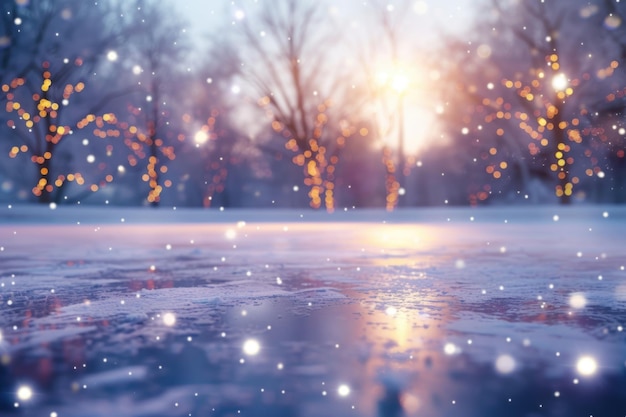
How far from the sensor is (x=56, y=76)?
2677cm

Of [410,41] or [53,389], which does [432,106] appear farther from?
[53,389]

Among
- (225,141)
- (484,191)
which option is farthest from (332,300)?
(484,191)

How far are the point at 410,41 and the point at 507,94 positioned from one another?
453cm

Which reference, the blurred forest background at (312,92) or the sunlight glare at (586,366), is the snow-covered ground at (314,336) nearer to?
the sunlight glare at (586,366)

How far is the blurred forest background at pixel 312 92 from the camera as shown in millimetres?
26094

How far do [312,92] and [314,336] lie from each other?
88.7 ft

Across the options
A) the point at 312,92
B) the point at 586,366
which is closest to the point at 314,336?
the point at 586,366

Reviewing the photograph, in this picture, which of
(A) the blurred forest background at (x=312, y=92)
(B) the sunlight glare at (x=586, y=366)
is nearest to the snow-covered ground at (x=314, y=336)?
(B) the sunlight glare at (x=586, y=366)

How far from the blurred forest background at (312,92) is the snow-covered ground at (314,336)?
18116mm

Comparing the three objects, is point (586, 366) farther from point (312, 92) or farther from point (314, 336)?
point (312, 92)

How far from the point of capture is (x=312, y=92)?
30859 mm

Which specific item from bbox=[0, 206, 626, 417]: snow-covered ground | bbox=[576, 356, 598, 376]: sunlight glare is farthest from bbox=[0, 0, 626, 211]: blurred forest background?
bbox=[576, 356, 598, 376]: sunlight glare

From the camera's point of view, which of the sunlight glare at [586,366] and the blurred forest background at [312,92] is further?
the blurred forest background at [312,92]

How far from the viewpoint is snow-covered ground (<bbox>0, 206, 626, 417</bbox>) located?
3.13m
